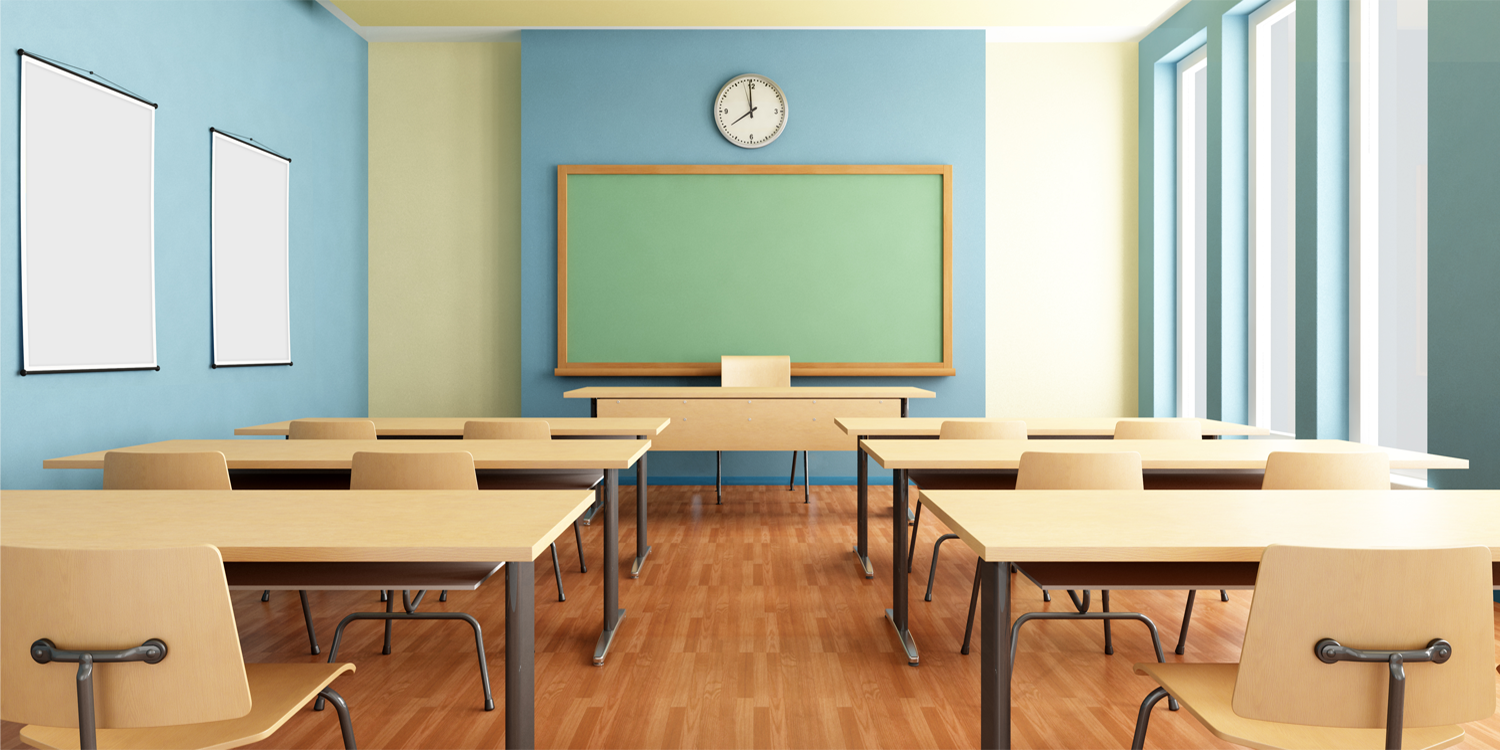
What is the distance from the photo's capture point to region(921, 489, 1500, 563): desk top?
4.40 feet

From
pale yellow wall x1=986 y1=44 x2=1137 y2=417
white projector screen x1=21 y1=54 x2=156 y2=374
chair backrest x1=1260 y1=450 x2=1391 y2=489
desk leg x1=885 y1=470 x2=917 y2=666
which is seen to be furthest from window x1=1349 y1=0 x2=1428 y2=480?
white projector screen x1=21 y1=54 x2=156 y2=374

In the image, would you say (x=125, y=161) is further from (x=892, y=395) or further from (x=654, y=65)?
(x=892, y=395)

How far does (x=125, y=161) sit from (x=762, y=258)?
361 cm

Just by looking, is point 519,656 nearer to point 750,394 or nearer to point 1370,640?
point 1370,640

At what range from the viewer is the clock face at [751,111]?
576 centimetres

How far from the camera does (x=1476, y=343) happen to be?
129 inches

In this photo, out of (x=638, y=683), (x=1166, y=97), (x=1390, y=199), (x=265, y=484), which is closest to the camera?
(x=638, y=683)

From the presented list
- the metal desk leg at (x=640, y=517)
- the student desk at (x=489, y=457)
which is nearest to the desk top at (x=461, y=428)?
the metal desk leg at (x=640, y=517)

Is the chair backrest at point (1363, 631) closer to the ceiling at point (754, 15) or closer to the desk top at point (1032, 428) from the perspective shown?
the desk top at point (1032, 428)

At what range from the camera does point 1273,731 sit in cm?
124

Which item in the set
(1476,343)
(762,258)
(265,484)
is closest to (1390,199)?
(1476,343)

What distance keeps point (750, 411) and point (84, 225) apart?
3249 millimetres

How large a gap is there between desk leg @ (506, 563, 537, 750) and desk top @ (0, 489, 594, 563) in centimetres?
8

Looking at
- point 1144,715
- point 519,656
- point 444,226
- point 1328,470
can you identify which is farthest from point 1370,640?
point 444,226
